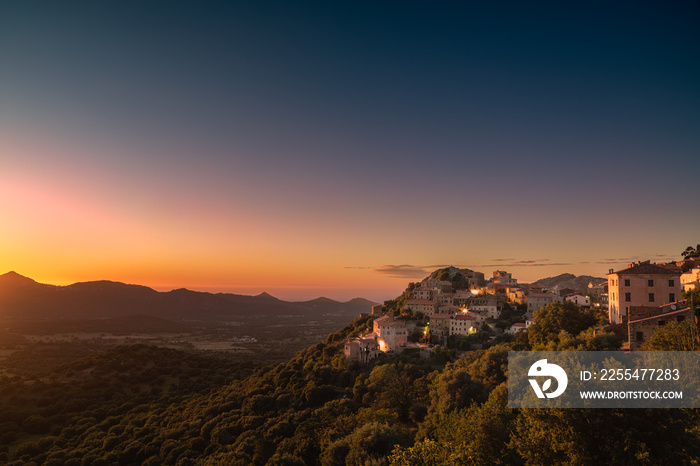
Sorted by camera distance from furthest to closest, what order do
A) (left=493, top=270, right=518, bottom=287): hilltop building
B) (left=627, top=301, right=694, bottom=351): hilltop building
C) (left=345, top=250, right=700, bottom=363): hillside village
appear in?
(left=493, top=270, right=518, bottom=287): hilltop building < (left=345, top=250, right=700, bottom=363): hillside village < (left=627, top=301, right=694, bottom=351): hilltop building

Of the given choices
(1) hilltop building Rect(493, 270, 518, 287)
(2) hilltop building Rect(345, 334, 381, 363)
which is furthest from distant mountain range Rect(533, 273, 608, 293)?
(2) hilltop building Rect(345, 334, 381, 363)

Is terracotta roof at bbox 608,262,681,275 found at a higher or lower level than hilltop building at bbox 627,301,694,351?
higher

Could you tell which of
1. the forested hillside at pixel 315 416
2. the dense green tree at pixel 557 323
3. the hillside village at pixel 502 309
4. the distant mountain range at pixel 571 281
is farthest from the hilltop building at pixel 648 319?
the distant mountain range at pixel 571 281

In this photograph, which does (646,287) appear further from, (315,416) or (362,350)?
(362,350)

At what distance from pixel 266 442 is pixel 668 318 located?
1563 inches

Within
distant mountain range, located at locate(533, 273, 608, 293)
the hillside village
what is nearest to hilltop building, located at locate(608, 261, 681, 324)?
the hillside village

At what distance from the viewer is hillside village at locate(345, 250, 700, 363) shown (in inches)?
1323

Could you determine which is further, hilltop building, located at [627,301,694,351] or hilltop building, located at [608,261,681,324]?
hilltop building, located at [608,261,681,324]

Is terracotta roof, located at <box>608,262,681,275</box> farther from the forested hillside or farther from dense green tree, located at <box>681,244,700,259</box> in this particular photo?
dense green tree, located at <box>681,244,700,259</box>

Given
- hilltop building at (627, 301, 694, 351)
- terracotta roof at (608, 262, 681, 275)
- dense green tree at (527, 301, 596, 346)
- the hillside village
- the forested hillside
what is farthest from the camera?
dense green tree at (527, 301, 596, 346)

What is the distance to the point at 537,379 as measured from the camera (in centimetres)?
1778

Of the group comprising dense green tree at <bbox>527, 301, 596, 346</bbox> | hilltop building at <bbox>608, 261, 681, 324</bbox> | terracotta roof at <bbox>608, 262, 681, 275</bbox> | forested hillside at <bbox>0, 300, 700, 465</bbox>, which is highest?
terracotta roof at <bbox>608, 262, 681, 275</bbox>

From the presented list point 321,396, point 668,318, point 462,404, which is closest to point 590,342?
point 668,318

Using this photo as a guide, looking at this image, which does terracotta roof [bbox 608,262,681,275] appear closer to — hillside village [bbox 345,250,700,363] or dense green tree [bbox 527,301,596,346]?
hillside village [bbox 345,250,700,363]
